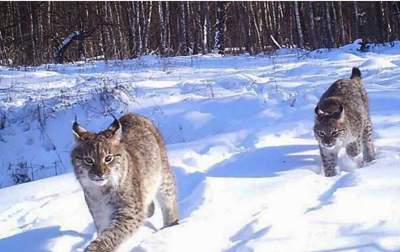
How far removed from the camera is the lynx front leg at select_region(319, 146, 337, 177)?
600 centimetres

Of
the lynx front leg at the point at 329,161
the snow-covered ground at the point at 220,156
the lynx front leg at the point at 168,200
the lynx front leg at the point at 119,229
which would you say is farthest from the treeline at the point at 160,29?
the lynx front leg at the point at 119,229

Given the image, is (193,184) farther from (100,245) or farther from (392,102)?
(392,102)

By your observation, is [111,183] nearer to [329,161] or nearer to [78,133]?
[78,133]

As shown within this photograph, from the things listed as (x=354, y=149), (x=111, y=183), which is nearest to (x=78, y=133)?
(x=111, y=183)

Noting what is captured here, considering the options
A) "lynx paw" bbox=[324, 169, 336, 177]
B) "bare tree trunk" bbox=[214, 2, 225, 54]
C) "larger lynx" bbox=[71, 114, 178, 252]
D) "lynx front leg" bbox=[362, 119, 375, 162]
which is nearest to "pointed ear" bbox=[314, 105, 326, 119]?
"lynx front leg" bbox=[362, 119, 375, 162]

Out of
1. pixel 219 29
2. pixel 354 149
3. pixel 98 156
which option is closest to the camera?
pixel 98 156

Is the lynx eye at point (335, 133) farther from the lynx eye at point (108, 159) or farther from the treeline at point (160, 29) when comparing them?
the treeline at point (160, 29)

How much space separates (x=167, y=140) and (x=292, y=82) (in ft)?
11.4

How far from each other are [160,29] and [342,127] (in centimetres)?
1996

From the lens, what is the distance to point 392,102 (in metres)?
8.80

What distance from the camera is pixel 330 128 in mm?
6402

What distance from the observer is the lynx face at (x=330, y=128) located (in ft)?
→ 20.8

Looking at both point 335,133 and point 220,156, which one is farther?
point 220,156

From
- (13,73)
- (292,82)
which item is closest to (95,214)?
(292,82)
